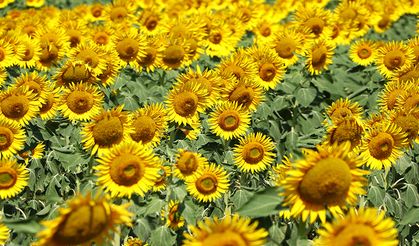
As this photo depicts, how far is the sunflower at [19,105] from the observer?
5.20 meters

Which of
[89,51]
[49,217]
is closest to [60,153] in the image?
[49,217]

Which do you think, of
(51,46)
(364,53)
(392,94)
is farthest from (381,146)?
(51,46)

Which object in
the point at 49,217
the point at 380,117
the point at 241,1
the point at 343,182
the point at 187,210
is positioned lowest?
the point at 49,217

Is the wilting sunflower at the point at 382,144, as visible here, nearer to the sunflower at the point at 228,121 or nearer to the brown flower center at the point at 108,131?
the sunflower at the point at 228,121

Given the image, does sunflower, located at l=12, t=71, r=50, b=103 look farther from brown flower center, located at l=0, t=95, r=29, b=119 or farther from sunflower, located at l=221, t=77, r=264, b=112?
sunflower, located at l=221, t=77, r=264, b=112

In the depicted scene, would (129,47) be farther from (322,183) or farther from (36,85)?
(322,183)

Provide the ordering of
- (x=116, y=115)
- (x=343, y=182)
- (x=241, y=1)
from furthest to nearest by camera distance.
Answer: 1. (x=241, y=1)
2. (x=116, y=115)
3. (x=343, y=182)

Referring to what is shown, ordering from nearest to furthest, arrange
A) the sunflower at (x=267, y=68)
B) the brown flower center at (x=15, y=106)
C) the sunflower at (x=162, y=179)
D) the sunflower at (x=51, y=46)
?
the sunflower at (x=162, y=179)
the brown flower center at (x=15, y=106)
the sunflower at (x=267, y=68)
the sunflower at (x=51, y=46)

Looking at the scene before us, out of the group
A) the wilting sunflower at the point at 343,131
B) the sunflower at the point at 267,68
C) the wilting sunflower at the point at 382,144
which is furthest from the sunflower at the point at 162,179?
the sunflower at the point at 267,68

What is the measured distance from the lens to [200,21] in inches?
319

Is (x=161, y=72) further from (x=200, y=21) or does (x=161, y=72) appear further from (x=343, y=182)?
(x=343, y=182)

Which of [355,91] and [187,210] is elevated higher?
[355,91]

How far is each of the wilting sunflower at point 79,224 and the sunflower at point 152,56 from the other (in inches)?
159

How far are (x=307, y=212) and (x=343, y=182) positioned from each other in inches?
10.4
